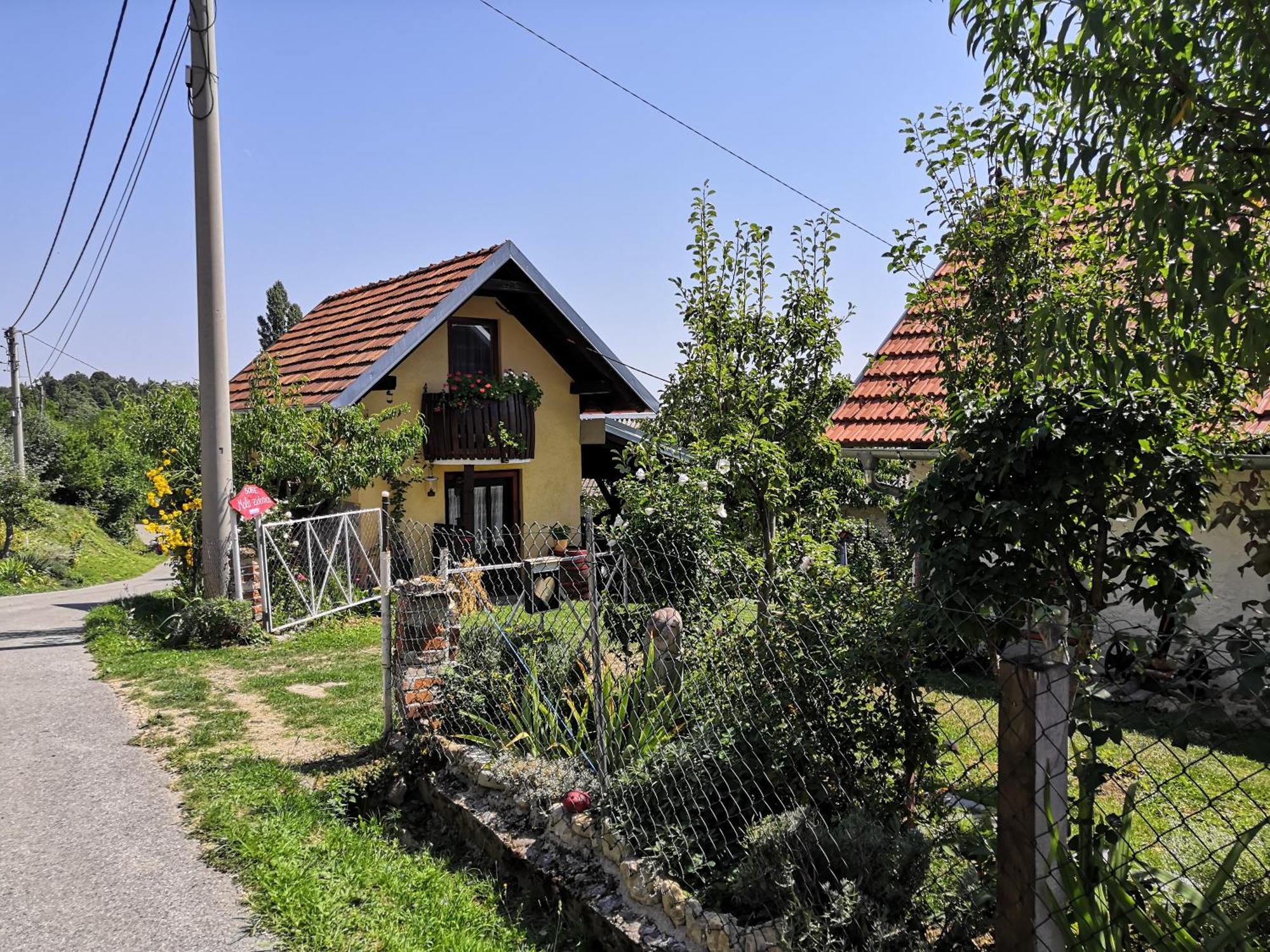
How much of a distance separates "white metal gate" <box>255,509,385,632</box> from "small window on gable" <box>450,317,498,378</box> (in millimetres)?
3586

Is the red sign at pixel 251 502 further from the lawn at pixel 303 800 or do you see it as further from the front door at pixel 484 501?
the front door at pixel 484 501

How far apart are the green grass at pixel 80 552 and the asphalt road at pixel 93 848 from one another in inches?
502

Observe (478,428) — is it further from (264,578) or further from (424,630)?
(424,630)

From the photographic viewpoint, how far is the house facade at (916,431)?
6289 mm

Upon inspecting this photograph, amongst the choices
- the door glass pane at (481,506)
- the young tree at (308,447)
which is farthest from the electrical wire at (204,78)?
the door glass pane at (481,506)

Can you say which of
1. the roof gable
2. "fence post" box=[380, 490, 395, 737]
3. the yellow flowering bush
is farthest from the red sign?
"fence post" box=[380, 490, 395, 737]

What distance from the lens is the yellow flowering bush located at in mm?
11328

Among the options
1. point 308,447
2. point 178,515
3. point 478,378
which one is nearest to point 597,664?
point 308,447

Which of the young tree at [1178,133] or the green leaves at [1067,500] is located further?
the green leaves at [1067,500]

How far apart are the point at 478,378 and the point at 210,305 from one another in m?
5.05

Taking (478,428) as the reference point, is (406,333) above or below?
above

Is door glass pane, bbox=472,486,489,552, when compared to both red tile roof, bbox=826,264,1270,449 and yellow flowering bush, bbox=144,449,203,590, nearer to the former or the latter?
yellow flowering bush, bbox=144,449,203,590

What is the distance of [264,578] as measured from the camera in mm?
10297

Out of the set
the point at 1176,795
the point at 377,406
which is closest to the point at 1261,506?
the point at 1176,795
